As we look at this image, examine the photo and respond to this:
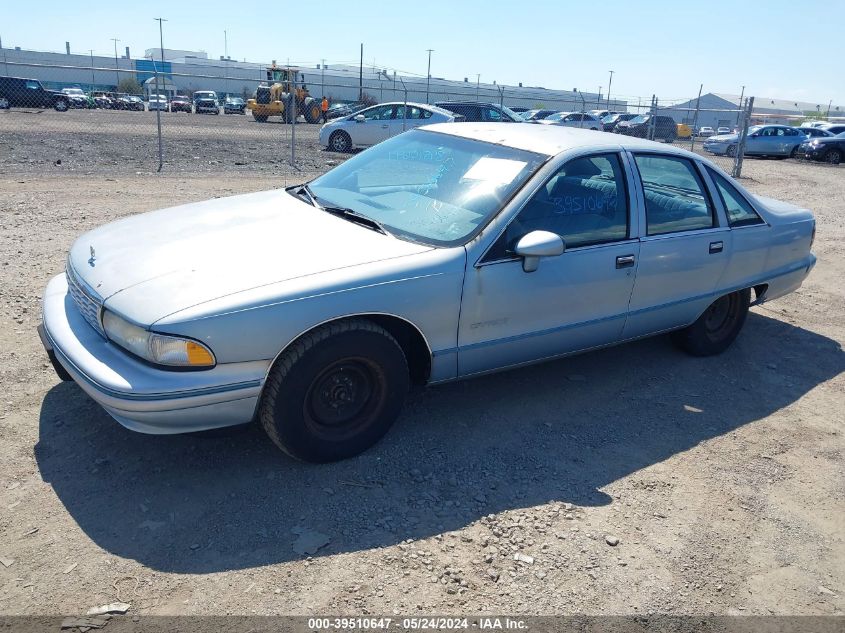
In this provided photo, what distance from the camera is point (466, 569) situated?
2.80 meters

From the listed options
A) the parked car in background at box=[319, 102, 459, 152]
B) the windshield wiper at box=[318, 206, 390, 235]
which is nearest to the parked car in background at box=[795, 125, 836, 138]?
the parked car in background at box=[319, 102, 459, 152]

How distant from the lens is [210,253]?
338 cm

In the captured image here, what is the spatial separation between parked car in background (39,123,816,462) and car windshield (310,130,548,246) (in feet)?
0.04

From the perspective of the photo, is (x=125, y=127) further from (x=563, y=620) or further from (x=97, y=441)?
(x=563, y=620)

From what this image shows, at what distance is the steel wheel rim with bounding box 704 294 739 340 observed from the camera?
202 inches

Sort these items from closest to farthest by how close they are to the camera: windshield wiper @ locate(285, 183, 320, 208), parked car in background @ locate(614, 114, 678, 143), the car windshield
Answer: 1. the car windshield
2. windshield wiper @ locate(285, 183, 320, 208)
3. parked car in background @ locate(614, 114, 678, 143)

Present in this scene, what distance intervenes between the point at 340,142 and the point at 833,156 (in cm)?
1849

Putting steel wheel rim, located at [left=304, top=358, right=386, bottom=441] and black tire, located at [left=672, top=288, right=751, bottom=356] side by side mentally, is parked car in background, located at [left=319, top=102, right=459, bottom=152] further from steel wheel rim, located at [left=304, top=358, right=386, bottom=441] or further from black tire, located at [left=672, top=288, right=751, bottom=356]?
steel wheel rim, located at [left=304, top=358, right=386, bottom=441]

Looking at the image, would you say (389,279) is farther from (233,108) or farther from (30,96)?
(233,108)

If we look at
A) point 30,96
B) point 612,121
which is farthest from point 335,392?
point 30,96

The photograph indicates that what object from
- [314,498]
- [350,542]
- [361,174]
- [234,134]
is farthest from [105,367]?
[234,134]

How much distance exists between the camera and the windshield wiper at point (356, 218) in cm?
370

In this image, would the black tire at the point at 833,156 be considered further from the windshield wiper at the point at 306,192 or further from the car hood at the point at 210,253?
the car hood at the point at 210,253

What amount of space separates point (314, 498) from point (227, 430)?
0.74 metres
